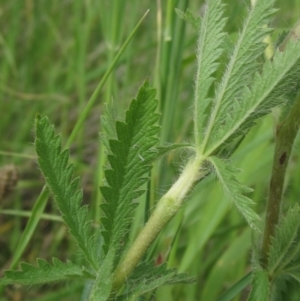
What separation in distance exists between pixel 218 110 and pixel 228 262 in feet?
2.43

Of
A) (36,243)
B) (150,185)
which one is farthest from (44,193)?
(36,243)

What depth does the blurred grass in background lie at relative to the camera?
116 centimetres

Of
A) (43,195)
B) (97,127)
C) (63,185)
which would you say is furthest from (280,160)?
(97,127)

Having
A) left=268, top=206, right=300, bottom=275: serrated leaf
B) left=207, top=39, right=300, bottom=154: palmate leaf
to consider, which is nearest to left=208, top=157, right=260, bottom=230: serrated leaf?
left=207, top=39, right=300, bottom=154: palmate leaf

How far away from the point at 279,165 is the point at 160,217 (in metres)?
0.20

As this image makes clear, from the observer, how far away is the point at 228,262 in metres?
1.28

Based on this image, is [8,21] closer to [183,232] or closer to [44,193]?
[183,232]

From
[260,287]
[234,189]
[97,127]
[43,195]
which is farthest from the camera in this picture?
[97,127]

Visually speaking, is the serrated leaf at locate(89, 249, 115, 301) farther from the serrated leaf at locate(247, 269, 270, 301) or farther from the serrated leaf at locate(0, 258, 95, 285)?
the serrated leaf at locate(247, 269, 270, 301)

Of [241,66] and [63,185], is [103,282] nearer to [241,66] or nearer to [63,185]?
[63,185]

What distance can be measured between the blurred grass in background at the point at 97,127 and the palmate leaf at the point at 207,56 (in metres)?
0.12

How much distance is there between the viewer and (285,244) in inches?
27.5

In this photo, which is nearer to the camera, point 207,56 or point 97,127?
point 207,56

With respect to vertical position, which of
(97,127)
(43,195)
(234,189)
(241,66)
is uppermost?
(241,66)
